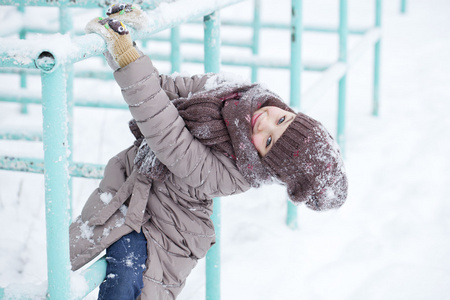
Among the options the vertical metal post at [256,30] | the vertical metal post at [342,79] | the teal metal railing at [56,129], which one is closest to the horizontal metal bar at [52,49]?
the teal metal railing at [56,129]

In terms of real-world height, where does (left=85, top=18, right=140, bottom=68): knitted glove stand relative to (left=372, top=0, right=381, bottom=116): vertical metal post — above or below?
above

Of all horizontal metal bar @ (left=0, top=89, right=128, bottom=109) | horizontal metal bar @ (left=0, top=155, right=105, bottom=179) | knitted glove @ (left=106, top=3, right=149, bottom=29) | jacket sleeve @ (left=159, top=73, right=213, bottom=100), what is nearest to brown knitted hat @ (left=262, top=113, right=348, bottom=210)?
jacket sleeve @ (left=159, top=73, right=213, bottom=100)

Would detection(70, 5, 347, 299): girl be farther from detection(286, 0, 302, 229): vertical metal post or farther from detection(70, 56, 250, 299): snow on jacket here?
detection(286, 0, 302, 229): vertical metal post

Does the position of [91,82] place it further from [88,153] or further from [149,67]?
[149,67]

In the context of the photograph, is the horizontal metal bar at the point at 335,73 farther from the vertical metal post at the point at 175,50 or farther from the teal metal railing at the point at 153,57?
the vertical metal post at the point at 175,50

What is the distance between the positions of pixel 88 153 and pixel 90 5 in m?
1.51

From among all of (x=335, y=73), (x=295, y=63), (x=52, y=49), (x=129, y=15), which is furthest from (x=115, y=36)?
(x=335, y=73)

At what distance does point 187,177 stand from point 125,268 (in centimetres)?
25

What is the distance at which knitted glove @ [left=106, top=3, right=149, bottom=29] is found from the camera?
49.9 inches

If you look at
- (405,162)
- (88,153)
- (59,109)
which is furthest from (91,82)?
(59,109)

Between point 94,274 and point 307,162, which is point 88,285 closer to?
point 94,274

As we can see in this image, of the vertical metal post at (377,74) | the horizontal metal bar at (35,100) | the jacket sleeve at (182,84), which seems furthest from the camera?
the vertical metal post at (377,74)

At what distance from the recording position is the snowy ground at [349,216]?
7.10ft

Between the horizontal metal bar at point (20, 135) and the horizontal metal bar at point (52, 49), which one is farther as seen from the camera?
the horizontal metal bar at point (20, 135)
